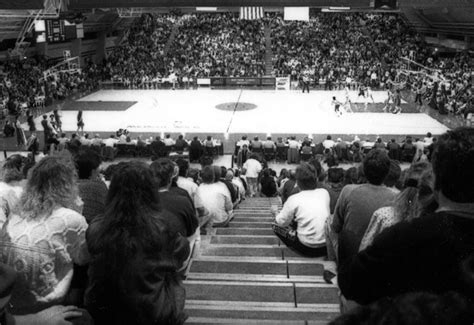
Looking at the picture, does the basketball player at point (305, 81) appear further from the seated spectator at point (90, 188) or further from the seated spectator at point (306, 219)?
the seated spectator at point (90, 188)

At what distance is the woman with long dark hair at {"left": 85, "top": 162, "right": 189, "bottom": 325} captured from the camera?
2527mm

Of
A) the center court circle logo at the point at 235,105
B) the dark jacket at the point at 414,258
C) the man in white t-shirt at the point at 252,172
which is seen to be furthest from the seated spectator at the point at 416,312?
the center court circle logo at the point at 235,105

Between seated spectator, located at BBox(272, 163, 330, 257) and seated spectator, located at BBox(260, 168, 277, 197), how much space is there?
688 centimetres

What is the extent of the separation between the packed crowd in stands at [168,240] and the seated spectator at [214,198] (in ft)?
5.79

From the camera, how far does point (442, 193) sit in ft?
6.44

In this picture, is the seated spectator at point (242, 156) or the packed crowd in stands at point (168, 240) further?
the seated spectator at point (242, 156)

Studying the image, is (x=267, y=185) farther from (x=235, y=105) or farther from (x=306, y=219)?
(x=235, y=105)

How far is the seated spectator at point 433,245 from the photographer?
1.78 m

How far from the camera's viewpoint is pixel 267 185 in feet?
39.5

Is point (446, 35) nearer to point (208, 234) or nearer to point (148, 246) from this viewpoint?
point (208, 234)

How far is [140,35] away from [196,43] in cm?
565

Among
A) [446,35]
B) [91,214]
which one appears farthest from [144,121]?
[446,35]

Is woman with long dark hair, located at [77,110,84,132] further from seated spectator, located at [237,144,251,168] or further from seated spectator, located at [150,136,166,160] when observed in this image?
seated spectator, located at [237,144,251,168]

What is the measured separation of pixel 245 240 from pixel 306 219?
131 cm
